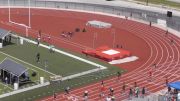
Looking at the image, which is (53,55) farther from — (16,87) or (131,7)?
(131,7)

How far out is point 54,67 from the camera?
190ft

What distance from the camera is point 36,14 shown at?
85.4m

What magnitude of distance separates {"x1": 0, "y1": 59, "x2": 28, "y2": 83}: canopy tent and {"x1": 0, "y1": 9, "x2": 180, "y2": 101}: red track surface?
415 cm

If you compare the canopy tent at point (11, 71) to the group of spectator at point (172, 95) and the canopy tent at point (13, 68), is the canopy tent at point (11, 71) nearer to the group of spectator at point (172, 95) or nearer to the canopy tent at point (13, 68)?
the canopy tent at point (13, 68)

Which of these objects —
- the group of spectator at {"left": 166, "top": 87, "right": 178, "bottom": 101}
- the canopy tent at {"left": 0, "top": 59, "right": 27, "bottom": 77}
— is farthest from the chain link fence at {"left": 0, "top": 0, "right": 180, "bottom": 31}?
the canopy tent at {"left": 0, "top": 59, "right": 27, "bottom": 77}

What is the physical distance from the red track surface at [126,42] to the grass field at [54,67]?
1.41 metres

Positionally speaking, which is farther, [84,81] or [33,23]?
[33,23]

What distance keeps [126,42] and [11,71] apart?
23136 mm

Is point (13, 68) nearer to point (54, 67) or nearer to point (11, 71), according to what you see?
point (11, 71)

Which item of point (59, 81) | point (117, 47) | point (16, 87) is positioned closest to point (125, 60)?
point (117, 47)

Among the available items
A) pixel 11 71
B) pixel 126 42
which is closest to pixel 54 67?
pixel 11 71

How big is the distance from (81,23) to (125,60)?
20171mm

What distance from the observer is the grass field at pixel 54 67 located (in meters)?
50.6

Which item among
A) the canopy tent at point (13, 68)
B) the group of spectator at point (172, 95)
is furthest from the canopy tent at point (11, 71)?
→ the group of spectator at point (172, 95)
